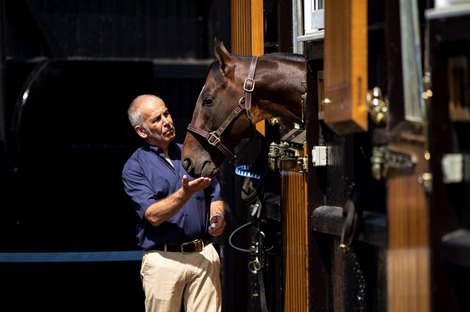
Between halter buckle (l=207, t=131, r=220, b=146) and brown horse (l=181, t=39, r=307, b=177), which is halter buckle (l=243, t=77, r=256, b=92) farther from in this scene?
halter buckle (l=207, t=131, r=220, b=146)

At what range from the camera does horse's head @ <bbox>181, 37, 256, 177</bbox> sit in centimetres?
556

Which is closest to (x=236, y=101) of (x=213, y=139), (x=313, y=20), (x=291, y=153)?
(x=213, y=139)

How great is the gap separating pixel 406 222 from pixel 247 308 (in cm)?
373

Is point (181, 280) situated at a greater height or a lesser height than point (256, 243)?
lesser

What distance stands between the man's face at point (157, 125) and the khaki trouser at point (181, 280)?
576 millimetres

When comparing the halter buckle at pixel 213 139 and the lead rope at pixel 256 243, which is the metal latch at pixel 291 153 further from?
the lead rope at pixel 256 243

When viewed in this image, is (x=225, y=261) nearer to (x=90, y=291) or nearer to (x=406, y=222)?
(x=90, y=291)

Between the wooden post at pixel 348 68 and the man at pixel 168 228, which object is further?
the man at pixel 168 228

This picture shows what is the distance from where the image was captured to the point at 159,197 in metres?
5.67

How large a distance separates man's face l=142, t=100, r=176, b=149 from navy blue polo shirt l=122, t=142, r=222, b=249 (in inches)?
2.0

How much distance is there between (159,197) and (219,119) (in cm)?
51

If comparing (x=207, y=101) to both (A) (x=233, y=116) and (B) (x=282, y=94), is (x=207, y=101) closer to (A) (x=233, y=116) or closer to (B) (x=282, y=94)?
(A) (x=233, y=116)

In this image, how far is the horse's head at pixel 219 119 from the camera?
18.2ft

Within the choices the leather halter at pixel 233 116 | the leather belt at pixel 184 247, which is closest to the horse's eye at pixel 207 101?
the leather halter at pixel 233 116
